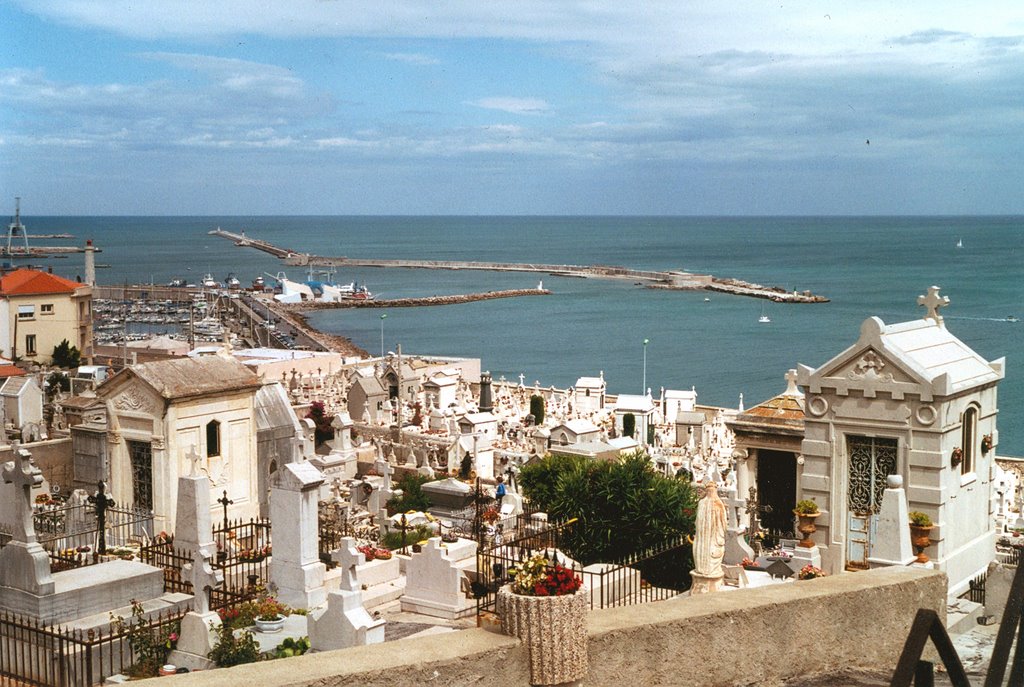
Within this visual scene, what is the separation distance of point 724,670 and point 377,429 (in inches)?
865

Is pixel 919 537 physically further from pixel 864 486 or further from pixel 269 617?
pixel 269 617

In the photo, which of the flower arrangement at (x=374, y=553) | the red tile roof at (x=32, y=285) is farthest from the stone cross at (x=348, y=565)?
the red tile roof at (x=32, y=285)

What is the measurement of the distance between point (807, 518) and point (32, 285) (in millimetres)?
35870

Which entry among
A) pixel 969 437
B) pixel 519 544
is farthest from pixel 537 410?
pixel 969 437

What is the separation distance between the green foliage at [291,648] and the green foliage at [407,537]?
5248 millimetres

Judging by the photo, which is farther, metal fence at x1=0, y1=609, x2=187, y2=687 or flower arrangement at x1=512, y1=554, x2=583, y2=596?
metal fence at x1=0, y1=609, x2=187, y2=687

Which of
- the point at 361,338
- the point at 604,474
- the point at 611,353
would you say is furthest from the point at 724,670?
the point at 361,338

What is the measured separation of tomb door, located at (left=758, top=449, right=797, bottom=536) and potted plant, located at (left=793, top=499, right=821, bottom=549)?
2448 mm

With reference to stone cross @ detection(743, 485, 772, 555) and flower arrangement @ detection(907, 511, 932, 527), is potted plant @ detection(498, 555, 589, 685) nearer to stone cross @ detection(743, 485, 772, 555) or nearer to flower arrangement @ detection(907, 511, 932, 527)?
flower arrangement @ detection(907, 511, 932, 527)

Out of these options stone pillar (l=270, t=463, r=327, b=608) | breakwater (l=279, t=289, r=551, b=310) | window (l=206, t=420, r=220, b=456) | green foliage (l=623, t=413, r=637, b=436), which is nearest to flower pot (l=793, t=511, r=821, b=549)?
stone pillar (l=270, t=463, r=327, b=608)

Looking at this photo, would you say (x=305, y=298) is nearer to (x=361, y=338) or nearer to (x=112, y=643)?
(x=361, y=338)

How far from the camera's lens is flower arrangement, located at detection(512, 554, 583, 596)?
254 inches

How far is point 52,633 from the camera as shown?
11.2 meters

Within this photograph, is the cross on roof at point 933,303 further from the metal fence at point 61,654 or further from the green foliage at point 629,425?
the green foliage at point 629,425
